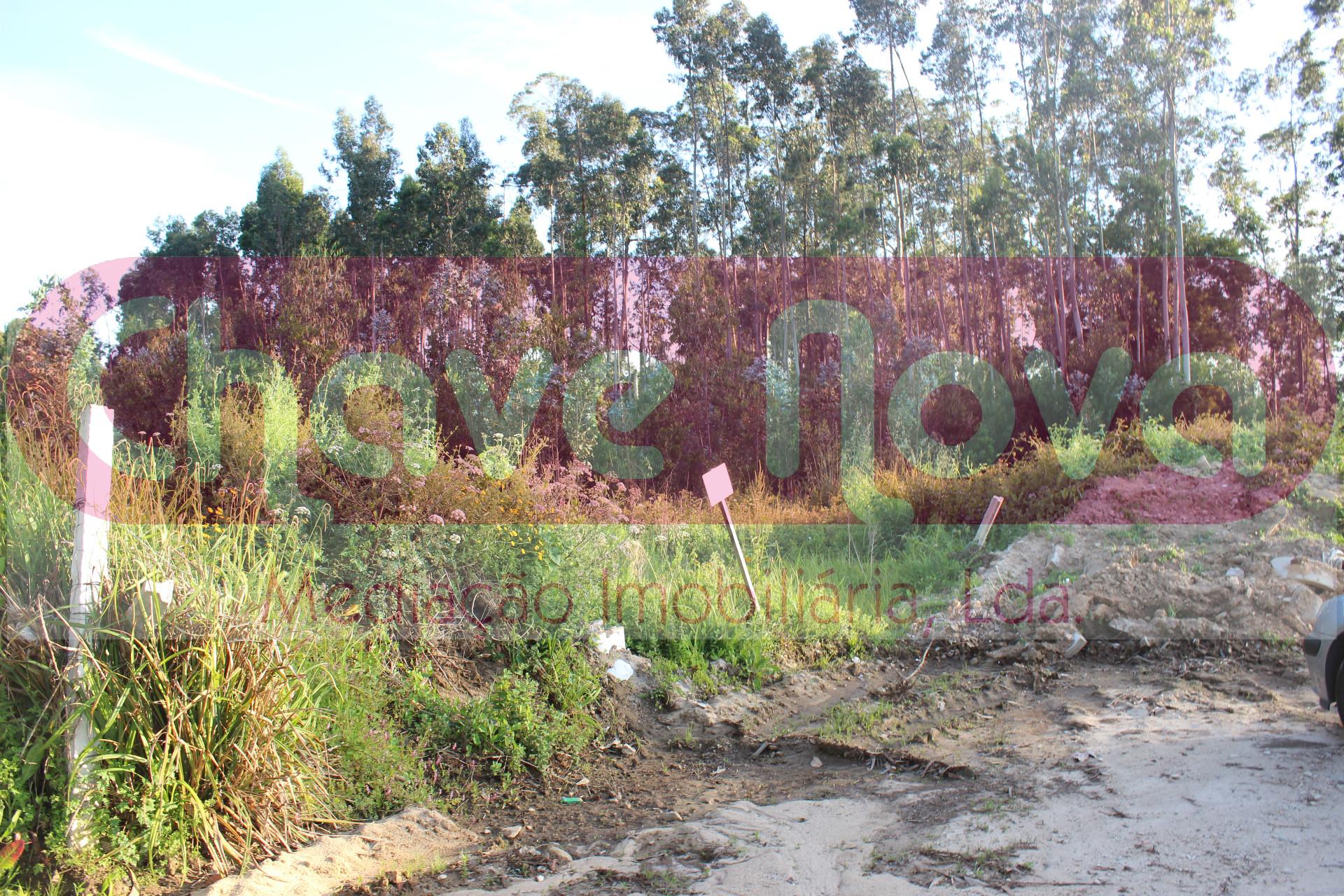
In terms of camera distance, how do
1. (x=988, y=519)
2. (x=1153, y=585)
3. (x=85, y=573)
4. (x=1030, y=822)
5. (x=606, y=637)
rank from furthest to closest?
(x=988, y=519)
(x=1153, y=585)
(x=606, y=637)
(x=1030, y=822)
(x=85, y=573)

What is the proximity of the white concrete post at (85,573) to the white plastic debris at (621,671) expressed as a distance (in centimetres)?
305

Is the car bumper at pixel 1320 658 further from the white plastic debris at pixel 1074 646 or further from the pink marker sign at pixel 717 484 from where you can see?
the pink marker sign at pixel 717 484

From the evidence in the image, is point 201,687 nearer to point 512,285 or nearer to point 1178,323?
point 512,285

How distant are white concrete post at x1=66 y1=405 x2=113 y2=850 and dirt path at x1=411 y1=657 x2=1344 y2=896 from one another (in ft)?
4.38

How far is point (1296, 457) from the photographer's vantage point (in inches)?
457

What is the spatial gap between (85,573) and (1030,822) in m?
3.98

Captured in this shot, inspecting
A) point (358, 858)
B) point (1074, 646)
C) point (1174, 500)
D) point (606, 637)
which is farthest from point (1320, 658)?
point (1174, 500)

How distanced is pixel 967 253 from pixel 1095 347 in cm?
492

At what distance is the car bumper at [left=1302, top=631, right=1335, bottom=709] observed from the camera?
475 cm

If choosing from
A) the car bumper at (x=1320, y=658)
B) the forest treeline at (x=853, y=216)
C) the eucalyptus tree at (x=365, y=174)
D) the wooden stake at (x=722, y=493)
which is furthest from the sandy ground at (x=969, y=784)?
the eucalyptus tree at (x=365, y=174)

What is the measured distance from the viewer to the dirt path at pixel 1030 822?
344 centimetres

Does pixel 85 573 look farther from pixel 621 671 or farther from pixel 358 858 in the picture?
pixel 621 671

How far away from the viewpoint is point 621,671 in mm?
5953

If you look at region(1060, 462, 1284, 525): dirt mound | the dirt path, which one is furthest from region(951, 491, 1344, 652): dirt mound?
the dirt path
